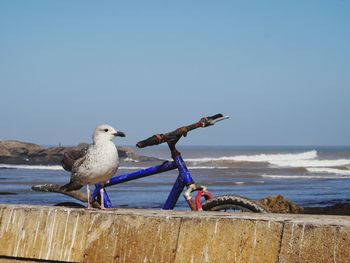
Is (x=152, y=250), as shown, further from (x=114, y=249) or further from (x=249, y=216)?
(x=249, y=216)

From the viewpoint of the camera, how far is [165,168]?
698 centimetres

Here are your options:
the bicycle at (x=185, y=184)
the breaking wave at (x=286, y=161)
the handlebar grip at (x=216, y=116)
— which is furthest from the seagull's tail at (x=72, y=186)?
the breaking wave at (x=286, y=161)

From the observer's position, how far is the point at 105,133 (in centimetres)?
612

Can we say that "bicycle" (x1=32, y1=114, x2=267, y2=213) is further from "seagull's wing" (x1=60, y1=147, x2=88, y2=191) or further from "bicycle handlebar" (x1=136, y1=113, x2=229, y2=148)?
"seagull's wing" (x1=60, y1=147, x2=88, y2=191)

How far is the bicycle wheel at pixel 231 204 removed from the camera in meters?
6.76

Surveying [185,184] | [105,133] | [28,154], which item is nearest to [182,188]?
[185,184]

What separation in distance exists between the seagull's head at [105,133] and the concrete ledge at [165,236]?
1.97 ft

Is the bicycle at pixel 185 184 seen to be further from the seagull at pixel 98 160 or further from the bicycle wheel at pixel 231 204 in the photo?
the seagull at pixel 98 160

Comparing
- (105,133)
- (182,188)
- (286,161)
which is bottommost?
(286,161)

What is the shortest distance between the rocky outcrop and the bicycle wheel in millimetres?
41723

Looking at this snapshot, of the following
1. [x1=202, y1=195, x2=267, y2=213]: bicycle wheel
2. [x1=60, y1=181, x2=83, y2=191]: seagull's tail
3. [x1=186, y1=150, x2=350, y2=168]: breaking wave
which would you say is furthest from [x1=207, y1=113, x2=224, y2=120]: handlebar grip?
[x1=186, y1=150, x2=350, y2=168]: breaking wave

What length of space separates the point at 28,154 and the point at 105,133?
46324 millimetres

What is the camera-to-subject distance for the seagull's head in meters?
6.09

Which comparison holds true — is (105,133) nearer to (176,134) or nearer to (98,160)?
(98,160)
